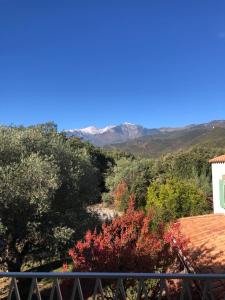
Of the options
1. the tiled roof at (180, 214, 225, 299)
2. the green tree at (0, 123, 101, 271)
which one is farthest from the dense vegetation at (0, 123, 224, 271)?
the tiled roof at (180, 214, 225, 299)

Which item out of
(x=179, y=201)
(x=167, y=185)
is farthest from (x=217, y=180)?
(x=167, y=185)

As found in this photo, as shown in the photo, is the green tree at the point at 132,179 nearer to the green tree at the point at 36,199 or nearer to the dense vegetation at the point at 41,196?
the dense vegetation at the point at 41,196

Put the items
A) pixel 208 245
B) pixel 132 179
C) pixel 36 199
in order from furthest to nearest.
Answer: pixel 132 179 < pixel 208 245 < pixel 36 199

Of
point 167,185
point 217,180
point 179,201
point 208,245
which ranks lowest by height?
point 208,245

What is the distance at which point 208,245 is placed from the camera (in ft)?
39.9

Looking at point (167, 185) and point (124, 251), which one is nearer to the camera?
point (124, 251)

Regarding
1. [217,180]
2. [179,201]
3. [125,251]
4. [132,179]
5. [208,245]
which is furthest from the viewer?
[132,179]

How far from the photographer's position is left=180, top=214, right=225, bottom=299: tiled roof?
390 inches

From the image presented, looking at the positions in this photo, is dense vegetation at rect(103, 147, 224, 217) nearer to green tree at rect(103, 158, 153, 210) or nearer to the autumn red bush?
green tree at rect(103, 158, 153, 210)

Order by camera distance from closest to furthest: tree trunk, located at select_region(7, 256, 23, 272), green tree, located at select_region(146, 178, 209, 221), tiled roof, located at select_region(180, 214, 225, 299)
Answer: tiled roof, located at select_region(180, 214, 225, 299) → tree trunk, located at select_region(7, 256, 23, 272) → green tree, located at select_region(146, 178, 209, 221)

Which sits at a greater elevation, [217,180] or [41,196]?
[217,180]

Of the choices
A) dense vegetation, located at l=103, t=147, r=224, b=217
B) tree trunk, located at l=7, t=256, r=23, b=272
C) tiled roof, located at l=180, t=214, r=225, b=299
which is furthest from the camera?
dense vegetation, located at l=103, t=147, r=224, b=217

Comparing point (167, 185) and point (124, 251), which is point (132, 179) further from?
point (124, 251)

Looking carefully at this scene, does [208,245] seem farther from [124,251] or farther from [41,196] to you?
[41,196]
